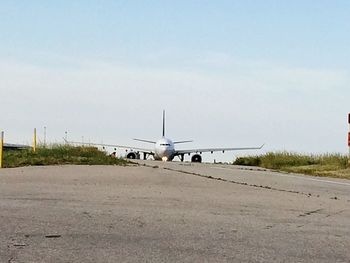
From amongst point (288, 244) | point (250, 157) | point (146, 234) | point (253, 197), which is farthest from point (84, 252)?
point (250, 157)

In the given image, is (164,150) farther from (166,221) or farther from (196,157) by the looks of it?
(166,221)

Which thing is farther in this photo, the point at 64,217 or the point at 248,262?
the point at 64,217

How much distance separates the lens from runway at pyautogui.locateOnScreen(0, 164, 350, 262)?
7387mm

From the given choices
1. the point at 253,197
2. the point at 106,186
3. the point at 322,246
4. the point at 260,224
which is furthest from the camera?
the point at 106,186

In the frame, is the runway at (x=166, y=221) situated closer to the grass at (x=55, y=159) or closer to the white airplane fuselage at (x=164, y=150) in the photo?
the grass at (x=55, y=159)

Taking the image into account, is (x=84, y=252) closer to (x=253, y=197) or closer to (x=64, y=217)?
(x=64, y=217)

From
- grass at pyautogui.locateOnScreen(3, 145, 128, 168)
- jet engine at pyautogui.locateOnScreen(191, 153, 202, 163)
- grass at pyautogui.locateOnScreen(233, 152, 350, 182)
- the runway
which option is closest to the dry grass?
grass at pyautogui.locateOnScreen(233, 152, 350, 182)

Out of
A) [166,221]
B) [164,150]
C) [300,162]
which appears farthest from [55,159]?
[164,150]

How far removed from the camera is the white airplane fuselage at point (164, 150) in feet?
215

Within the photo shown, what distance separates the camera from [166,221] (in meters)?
9.71

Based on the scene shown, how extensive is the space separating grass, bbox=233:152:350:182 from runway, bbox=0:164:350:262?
13183 mm

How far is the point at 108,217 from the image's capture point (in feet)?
32.7

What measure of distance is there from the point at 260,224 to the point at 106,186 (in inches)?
226

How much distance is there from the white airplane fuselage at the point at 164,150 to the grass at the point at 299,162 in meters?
20.9
